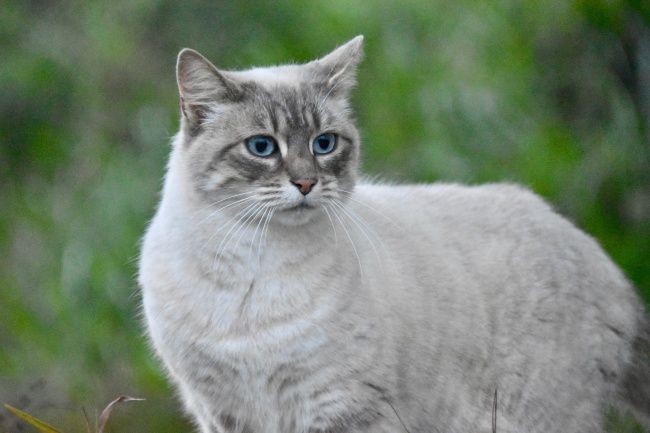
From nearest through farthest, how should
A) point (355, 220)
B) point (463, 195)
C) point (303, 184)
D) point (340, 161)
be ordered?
1. point (303, 184)
2. point (340, 161)
3. point (355, 220)
4. point (463, 195)

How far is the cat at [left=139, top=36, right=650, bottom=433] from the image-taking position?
129 inches

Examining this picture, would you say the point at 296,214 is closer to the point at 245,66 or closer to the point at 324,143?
the point at 324,143

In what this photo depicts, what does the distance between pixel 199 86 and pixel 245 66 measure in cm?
262

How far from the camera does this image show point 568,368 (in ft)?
12.1

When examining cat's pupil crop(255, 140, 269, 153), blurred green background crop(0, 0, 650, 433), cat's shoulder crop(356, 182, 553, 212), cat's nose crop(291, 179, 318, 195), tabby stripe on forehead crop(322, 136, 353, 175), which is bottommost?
blurred green background crop(0, 0, 650, 433)

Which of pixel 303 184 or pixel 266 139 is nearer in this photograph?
pixel 303 184

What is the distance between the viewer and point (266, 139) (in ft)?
11.1

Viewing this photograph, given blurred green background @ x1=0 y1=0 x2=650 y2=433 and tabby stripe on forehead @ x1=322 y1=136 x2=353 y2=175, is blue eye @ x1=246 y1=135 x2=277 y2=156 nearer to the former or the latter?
tabby stripe on forehead @ x1=322 y1=136 x2=353 y2=175

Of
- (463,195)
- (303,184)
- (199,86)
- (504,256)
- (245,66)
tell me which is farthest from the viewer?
(245,66)

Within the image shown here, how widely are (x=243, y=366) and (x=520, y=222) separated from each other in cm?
149

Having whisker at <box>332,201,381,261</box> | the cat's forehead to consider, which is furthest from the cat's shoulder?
the cat's forehead

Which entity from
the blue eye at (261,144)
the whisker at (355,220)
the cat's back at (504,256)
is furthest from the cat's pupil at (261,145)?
the cat's back at (504,256)

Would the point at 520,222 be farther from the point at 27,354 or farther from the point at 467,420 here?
the point at 27,354

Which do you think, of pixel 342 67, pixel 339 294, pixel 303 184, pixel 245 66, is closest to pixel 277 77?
pixel 342 67
